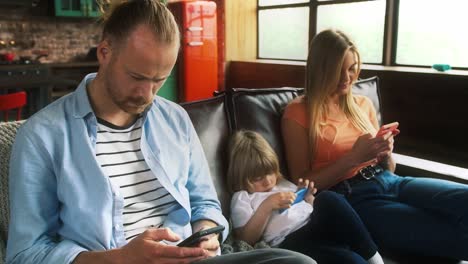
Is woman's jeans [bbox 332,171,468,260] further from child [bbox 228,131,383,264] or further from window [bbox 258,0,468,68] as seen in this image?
window [bbox 258,0,468,68]

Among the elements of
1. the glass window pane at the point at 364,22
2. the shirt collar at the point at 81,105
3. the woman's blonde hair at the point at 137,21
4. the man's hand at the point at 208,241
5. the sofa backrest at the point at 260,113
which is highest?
the glass window pane at the point at 364,22

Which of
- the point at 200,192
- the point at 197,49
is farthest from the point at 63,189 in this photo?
the point at 197,49

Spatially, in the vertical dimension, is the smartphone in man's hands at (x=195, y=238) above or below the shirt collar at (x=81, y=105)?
below

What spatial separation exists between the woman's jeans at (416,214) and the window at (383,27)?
2.11 m

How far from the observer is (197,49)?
542 centimetres

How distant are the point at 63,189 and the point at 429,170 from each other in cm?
155

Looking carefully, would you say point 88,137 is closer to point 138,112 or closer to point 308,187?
point 138,112

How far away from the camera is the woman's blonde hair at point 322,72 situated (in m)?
1.80

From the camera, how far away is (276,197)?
4.84ft

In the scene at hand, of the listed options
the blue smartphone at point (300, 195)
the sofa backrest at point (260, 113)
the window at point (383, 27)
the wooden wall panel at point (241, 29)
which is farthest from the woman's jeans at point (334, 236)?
the wooden wall panel at point (241, 29)

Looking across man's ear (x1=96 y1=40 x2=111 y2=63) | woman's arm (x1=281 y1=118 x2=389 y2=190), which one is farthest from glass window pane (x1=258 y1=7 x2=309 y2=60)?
man's ear (x1=96 y1=40 x2=111 y2=63)

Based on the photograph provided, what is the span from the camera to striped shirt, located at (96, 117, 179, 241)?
1137 mm

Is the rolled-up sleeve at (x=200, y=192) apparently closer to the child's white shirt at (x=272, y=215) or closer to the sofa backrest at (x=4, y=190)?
the child's white shirt at (x=272, y=215)

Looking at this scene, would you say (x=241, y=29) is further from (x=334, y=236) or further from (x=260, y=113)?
(x=334, y=236)
